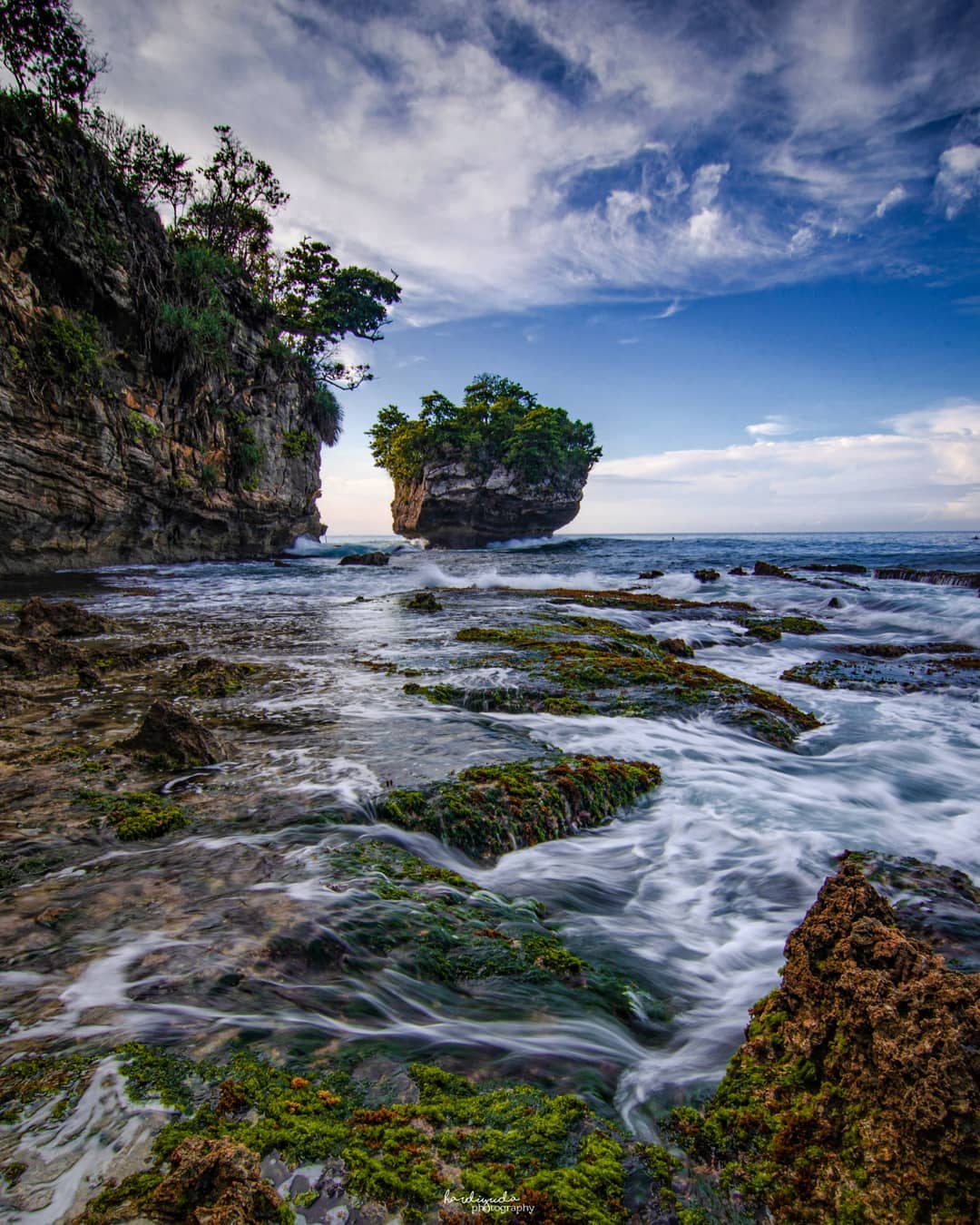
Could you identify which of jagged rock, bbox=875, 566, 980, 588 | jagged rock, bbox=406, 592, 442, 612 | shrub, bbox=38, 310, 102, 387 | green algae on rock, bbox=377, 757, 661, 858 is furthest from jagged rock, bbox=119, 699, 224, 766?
jagged rock, bbox=875, 566, 980, 588

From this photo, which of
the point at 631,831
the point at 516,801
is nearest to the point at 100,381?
the point at 516,801

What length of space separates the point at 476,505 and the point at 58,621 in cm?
4448

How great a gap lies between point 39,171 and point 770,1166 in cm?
2295

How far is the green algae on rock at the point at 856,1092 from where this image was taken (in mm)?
1264

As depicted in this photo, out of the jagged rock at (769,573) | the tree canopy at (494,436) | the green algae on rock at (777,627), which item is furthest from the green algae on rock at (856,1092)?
the tree canopy at (494,436)

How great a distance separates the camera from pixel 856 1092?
4.86 ft

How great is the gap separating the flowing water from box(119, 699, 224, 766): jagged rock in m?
0.22

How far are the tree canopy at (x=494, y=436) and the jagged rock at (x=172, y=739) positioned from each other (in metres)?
46.7

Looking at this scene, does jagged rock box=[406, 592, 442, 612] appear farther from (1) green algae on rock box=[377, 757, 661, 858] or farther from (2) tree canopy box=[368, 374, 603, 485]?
(2) tree canopy box=[368, 374, 603, 485]

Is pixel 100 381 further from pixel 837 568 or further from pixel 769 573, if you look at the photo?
pixel 837 568

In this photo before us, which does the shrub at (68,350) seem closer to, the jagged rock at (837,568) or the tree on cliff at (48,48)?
the tree on cliff at (48,48)

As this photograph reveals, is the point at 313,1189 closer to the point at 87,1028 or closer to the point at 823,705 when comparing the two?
the point at 87,1028

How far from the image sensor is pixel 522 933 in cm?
261

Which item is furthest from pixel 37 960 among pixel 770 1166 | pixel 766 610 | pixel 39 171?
pixel 39 171
